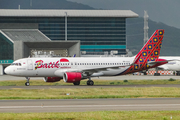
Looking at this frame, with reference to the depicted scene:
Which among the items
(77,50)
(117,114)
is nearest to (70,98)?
(117,114)

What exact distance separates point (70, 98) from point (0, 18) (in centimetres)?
17107

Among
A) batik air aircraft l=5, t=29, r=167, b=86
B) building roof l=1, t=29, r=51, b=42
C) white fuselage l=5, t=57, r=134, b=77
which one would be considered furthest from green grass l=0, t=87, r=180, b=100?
building roof l=1, t=29, r=51, b=42

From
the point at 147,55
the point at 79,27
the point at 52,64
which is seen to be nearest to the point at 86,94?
the point at 52,64

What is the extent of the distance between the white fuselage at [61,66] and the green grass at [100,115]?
2689cm

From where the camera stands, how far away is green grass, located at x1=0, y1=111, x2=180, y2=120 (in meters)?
18.3

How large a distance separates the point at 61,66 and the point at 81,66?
2.89 m

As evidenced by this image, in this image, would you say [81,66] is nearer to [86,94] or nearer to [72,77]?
[72,77]

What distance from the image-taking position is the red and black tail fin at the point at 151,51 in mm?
49812

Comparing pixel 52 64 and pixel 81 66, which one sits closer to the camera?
pixel 52 64

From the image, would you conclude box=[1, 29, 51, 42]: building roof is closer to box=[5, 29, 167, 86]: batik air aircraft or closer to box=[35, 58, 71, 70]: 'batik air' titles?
box=[5, 29, 167, 86]: batik air aircraft

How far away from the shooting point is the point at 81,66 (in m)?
48.9

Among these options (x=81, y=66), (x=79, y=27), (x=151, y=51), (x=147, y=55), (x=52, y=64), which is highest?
(x=79, y=27)

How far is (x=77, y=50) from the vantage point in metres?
102

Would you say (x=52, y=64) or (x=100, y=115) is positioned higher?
(x=52, y=64)
